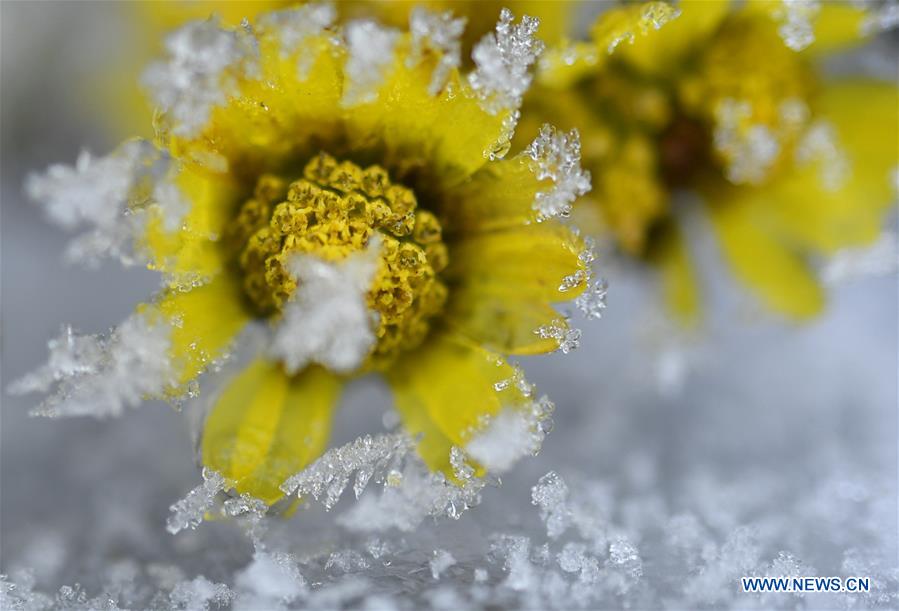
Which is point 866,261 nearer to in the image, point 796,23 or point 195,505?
point 796,23

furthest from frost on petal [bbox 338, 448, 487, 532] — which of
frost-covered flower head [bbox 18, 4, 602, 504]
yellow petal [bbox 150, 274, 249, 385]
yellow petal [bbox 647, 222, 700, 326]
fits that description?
yellow petal [bbox 647, 222, 700, 326]

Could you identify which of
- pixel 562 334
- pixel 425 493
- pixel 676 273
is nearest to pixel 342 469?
pixel 425 493

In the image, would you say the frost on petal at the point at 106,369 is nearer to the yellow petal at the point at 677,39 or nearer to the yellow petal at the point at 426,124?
the yellow petal at the point at 426,124

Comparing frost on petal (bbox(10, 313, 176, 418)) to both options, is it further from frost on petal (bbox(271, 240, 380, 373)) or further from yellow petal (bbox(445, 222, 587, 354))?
yellow petal (bbox(445, 222, 587, 354))

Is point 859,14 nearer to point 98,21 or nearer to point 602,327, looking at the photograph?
point 602,327

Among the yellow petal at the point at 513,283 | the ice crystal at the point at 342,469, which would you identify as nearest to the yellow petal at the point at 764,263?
the yellow petal at the point at 513,283

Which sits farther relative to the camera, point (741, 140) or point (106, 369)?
point (741, 140)
